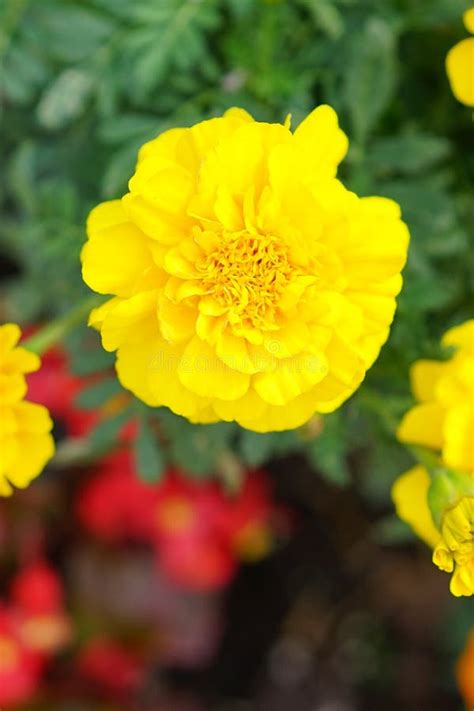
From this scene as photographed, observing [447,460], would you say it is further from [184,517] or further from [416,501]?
[184,517]

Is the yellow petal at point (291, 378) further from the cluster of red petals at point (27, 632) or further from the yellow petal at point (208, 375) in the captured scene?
the cluster of red petals at point (27, 632)

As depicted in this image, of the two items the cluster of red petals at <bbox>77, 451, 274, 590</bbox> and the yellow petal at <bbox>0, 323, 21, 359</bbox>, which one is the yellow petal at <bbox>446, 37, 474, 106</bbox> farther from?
the cluster of red petals at <bbox>77, 451, 274, 590</bbox>

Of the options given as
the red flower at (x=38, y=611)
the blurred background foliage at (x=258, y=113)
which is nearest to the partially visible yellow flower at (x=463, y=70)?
the blurred background foliage at (x=258, y=113)

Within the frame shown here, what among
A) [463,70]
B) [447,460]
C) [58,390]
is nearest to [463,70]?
[463,70]

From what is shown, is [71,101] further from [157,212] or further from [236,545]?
[236,545]

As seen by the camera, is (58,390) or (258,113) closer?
(258,113)

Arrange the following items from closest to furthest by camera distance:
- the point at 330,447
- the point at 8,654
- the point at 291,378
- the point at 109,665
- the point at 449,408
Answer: the point at 291,378 → the point at 449,408 → the point at 330,447 → the point at 8,654 → the point at 109,665

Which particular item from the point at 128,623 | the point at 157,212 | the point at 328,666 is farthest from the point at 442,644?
the point at 157,212

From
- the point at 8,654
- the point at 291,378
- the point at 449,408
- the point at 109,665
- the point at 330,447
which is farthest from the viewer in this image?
the point at 109,665
